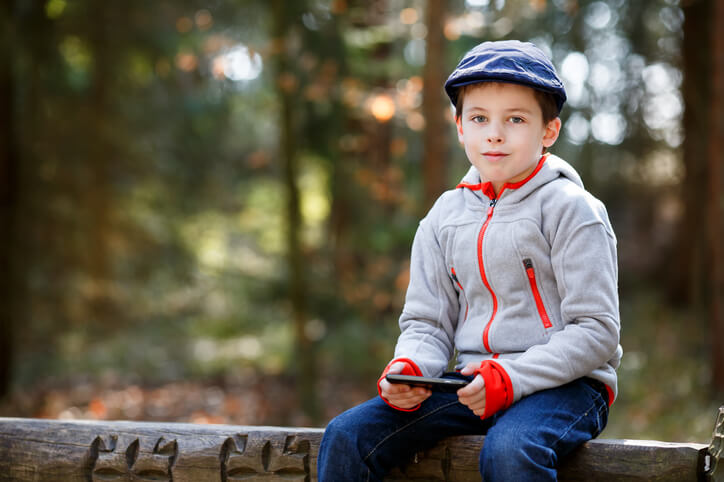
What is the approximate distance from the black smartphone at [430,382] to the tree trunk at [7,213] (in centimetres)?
825

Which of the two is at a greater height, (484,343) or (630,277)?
(484,343)

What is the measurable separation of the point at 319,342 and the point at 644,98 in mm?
7736

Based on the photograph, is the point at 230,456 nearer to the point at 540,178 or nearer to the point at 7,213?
the point at 540,178

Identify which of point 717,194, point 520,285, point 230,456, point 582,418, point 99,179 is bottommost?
point 230,456

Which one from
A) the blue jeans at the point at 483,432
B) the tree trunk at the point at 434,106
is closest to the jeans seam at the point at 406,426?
the blue jeans at the point at 483,432

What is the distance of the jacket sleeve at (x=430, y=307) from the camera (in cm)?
240

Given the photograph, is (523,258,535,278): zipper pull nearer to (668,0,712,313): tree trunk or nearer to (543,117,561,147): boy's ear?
(543,117,561,147): boy's ear

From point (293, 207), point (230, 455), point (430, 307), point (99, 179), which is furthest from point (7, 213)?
point (430, 307)

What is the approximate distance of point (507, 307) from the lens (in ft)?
7.54

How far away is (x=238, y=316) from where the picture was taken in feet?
47.4

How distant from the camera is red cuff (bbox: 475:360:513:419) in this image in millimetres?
2070

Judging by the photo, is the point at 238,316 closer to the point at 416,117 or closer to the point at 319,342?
the point at 319,342

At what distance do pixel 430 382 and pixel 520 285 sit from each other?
0.44 meters

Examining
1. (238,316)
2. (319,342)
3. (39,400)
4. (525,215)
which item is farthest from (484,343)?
(238,316)
